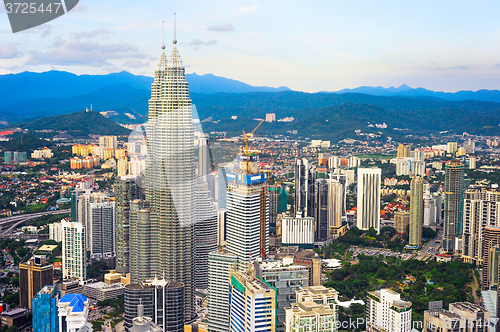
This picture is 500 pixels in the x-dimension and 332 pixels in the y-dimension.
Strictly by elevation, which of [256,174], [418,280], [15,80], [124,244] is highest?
[15,80]

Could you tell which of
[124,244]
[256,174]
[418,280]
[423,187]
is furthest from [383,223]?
[256,174]

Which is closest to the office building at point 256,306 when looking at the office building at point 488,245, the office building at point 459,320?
the office building at point 459,320

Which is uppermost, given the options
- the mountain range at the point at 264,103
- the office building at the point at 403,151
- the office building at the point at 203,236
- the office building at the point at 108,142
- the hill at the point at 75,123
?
the mountain range at the point at 264,103

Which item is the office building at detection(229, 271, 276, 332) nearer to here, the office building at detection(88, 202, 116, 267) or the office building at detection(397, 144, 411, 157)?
the office building at detection(88, 202, 116, 267)

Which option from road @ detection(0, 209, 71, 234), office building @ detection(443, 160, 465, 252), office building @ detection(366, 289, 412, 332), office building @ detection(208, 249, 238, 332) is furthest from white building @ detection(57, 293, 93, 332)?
office building @ detection(443, 160, 465, 252)

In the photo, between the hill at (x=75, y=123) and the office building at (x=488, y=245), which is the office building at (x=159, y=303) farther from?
the hill at (x=75, y=123)

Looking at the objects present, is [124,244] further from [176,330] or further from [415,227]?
[415,227]
